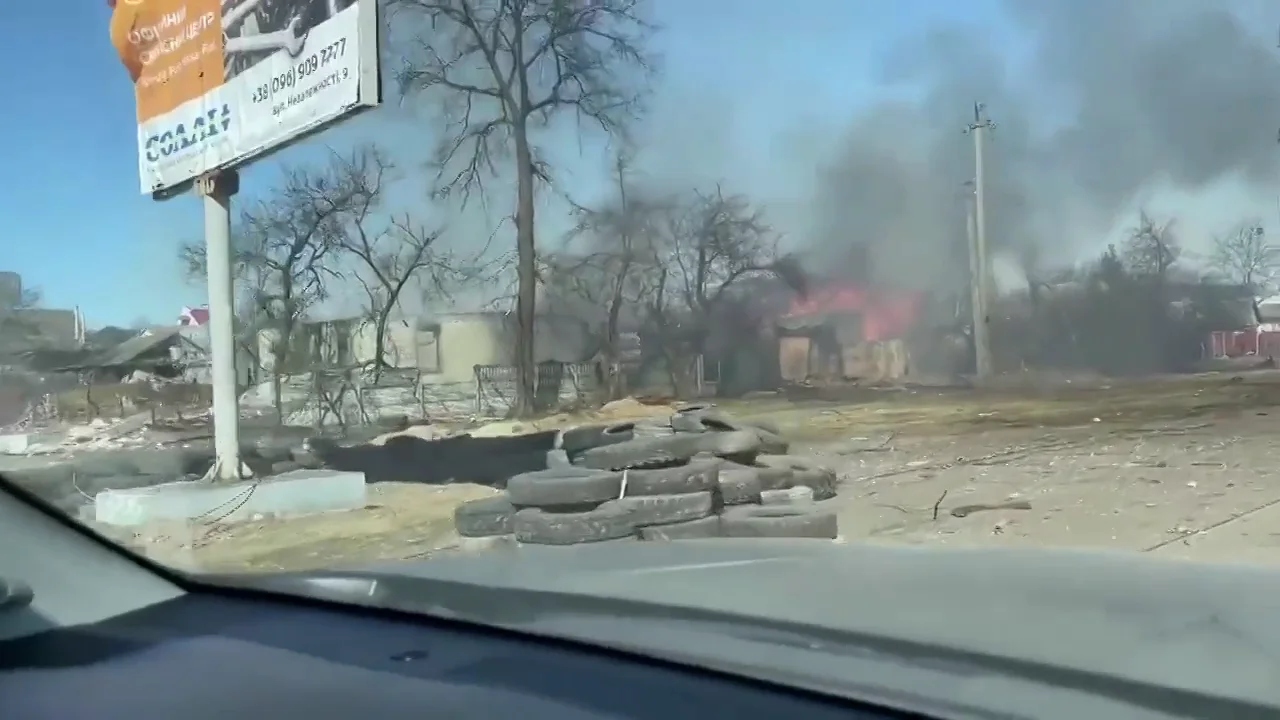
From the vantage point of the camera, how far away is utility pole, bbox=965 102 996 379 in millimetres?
3666

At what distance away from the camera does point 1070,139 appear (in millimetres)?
3551

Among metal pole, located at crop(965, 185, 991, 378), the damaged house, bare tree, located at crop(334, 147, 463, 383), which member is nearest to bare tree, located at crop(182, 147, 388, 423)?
bare tree, located at crop(334, 147, 463, 383)

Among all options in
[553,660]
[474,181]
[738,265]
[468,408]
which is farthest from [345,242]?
[553,660]

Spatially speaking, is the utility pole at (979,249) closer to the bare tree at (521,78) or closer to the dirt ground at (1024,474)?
the dirt ground at (1024,474)

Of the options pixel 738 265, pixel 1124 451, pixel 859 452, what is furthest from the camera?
pixel 738 265

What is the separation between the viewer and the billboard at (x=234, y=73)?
13.8ft

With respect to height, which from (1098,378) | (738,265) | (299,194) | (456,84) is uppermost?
(456,84)

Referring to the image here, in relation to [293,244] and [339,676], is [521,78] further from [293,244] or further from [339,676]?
[339,676]

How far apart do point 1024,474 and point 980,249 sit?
785 millimetres

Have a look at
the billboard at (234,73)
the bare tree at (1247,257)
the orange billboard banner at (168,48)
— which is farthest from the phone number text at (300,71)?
the bare tree at (1247,257)

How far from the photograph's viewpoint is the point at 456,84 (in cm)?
493

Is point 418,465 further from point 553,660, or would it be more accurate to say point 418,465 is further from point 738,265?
point 553,660

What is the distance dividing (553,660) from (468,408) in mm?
3786

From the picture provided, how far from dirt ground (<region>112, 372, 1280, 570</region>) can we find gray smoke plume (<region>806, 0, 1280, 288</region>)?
0.51 metres
